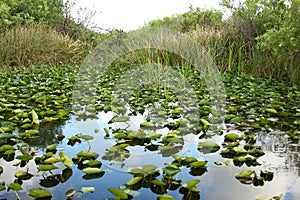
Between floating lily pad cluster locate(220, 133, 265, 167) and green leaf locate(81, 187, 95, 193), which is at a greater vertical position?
floating lily pad cluster locate(220, 133, 265, 167)

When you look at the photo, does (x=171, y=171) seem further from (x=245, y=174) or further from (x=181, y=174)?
(x=245, y=174)

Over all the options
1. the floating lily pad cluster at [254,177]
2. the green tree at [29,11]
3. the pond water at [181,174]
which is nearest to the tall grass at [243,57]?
the pond water at [181,174]

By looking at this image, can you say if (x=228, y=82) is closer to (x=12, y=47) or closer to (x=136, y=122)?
(x=136, y=122)

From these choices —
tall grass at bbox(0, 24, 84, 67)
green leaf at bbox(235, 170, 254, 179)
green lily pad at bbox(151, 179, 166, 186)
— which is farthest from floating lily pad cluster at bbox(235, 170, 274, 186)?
tall grass at bbox(0, 24, 84, 67)

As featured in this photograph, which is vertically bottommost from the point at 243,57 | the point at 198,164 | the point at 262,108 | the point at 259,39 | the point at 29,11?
the point at 198,164

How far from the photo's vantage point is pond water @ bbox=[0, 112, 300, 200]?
2.04 m

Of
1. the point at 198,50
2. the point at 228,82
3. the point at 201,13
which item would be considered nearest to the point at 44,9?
the point at 201,13

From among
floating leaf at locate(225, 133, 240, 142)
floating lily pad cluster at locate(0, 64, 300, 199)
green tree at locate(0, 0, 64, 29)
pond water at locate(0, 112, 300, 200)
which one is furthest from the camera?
green tree at locate(0, 0, 64, 29)

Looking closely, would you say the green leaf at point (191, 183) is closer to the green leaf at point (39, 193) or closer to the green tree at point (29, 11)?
the green leaf at point (39, 193)

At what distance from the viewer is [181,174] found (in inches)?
90.4

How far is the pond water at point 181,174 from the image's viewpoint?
204 cm

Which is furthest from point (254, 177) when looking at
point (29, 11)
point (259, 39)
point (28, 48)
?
point (29, 11)

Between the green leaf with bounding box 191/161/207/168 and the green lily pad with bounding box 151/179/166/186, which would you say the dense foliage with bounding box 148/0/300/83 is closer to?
the green leaf with bounding box 191/161/207/168

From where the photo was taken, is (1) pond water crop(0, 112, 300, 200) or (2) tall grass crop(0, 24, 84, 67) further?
(2) tall grass crop(0, 24, 84, 67)
